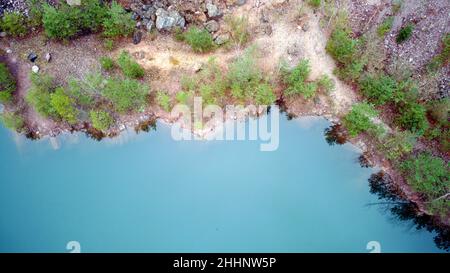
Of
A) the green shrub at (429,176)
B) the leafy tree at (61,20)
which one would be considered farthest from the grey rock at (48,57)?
the green shrub at (429,176)

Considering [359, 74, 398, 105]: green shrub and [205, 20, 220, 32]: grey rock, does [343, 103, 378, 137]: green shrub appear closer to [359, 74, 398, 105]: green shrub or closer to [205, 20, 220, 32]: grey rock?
[359, 74, 398, 105]: green shrub

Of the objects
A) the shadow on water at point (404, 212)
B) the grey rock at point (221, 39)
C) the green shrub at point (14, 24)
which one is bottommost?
the shadow on water at point (404, 212)

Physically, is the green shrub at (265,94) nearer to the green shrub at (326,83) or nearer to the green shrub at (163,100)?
the green shrub at (326,83)

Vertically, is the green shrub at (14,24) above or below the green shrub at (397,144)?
above

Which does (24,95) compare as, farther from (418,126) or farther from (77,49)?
(418,126)

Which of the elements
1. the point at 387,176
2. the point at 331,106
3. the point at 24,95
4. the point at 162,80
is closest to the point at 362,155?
the point at 387,176

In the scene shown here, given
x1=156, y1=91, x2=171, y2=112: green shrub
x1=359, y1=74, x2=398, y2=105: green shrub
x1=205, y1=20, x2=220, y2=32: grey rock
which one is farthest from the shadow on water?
x1=205, y1=20, x2=220, y2=32: grey rock

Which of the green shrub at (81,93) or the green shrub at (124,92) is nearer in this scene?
the green shrub at (124,92)
